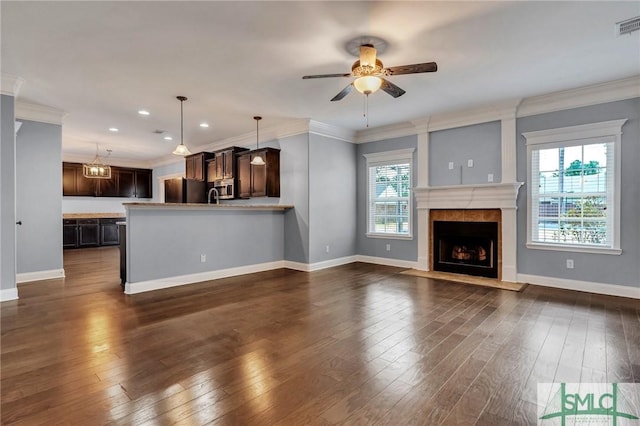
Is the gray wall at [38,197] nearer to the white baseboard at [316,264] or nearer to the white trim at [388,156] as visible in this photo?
the white baseboard at [316,264]

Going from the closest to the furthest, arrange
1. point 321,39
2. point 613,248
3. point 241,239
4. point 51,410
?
point 51,410
point 321,39
point 613,248
point 241,239

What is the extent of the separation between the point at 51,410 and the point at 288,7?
10.1 ft

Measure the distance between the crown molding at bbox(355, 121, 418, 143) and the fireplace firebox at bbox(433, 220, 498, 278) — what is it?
1.78 m

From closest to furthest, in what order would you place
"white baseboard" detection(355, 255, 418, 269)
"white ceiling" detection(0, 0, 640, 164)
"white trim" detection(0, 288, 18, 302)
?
"white ceiling" detection(0, 0, 640, 164), "white trim" detection(0, 288, 18, 302), "white baseboard" detection(355, 255, 418, 269)

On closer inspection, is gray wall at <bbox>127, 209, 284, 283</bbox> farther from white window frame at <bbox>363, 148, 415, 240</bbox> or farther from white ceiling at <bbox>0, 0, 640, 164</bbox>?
white window frame at <bbox>363, 148, 415, 240</bbox>

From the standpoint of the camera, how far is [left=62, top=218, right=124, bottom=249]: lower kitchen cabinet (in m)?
8.86

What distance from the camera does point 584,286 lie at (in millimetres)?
4375

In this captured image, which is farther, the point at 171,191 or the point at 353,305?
the point at 171,191

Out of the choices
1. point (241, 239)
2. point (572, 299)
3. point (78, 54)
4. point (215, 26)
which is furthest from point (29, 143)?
point (572, 299)

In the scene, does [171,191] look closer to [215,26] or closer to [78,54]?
[78,54]

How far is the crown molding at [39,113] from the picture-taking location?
4.90 metres

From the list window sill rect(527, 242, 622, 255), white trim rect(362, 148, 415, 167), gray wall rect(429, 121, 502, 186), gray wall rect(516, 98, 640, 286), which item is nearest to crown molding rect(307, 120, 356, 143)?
white trim rect(362, 148, 415, 167)

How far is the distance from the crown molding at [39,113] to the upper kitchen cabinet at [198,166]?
9.13ft

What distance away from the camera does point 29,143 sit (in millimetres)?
5098
